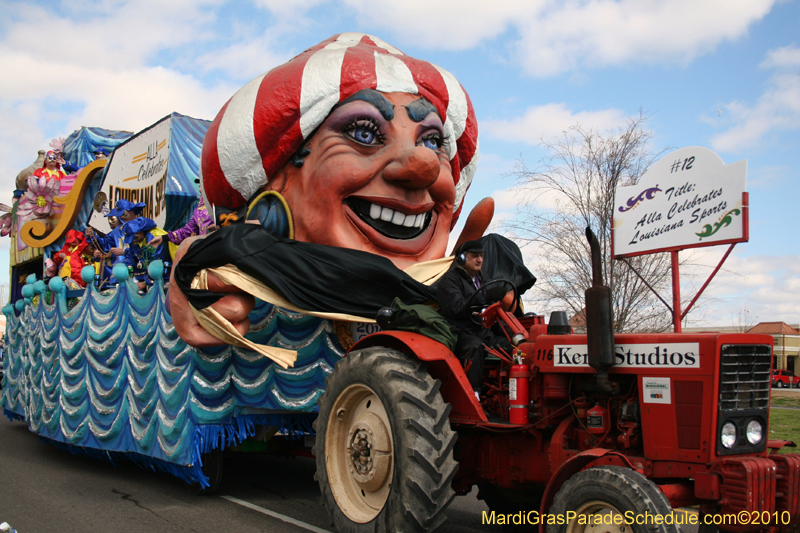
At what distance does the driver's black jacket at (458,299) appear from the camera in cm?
452

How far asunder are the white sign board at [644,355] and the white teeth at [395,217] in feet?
9.08

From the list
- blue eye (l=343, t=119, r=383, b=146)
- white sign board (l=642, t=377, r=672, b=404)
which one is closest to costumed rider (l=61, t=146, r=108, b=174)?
blue eye (l=343, t=119, r=383, b=146)

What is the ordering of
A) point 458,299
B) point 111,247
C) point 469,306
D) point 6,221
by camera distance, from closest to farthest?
point 469,306
point 458,299
point 111,247
point 6,221

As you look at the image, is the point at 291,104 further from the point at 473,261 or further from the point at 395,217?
the point at 473,261

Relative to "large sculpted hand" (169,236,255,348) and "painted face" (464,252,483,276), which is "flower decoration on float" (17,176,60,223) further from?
"painted face" (464,252,483,276)

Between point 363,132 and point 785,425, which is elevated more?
point 363,132

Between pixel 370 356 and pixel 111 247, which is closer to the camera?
pixel 370 356

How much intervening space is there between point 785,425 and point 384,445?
8.94 m

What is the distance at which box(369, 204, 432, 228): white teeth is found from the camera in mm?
6121

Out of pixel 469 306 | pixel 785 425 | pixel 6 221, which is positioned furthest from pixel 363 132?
pixel 6 221

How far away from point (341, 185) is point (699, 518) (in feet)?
12.9

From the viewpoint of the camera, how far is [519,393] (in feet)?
12.9

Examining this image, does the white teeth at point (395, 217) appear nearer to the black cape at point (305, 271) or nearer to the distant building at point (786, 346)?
the black cape at point (305, 271)

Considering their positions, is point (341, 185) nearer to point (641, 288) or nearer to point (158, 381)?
point (158, 381)
